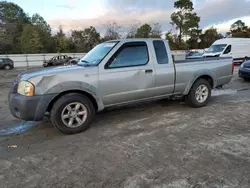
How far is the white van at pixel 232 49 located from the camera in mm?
18844

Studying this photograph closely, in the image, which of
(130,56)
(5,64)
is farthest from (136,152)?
(5,64)

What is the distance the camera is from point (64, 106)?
4.05 m

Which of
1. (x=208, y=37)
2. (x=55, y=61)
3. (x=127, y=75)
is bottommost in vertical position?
(x=127, y=75)

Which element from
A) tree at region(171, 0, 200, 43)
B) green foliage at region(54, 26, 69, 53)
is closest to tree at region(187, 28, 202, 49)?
tree at region(171, 0, 200, 43)

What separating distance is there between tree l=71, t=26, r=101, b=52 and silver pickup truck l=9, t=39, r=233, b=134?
42679mm

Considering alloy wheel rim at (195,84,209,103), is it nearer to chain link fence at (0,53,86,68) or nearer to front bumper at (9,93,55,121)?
front bumper at (9,93,55,121)

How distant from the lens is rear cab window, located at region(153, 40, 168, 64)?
16.4ft

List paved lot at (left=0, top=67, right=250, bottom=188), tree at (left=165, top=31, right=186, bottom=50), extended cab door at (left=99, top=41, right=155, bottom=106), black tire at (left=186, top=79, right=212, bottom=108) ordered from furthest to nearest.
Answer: tree at (left=165, top=31, right=186, bottom=50)
black tire at (left=186, top=79, right=212, bottom=108)
extended cab door at (left=99, top=41, right=155, bottom=106)
paved lot at (left=0, top=67, right=250, bottom=188)

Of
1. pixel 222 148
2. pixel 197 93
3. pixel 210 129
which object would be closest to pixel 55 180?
pixel 222 148

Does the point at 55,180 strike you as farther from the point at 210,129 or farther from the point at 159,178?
the point at 210,129

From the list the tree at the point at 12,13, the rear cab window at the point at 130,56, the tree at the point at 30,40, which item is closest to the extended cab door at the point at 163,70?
the rear cab window at the point at 130,56

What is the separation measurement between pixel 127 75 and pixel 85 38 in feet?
149

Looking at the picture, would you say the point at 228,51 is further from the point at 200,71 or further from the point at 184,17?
the point at 184,17

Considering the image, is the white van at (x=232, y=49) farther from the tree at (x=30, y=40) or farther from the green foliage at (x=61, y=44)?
the tree at (x=30, y=40)
